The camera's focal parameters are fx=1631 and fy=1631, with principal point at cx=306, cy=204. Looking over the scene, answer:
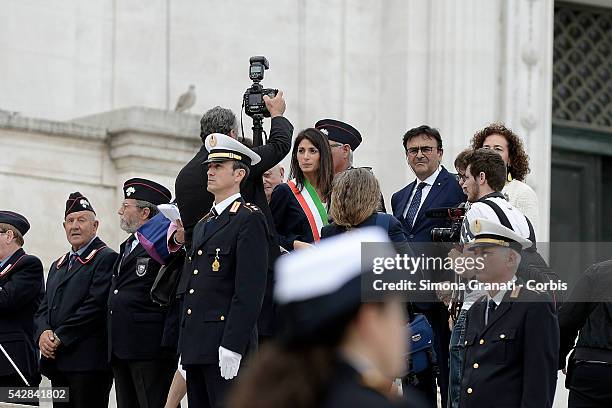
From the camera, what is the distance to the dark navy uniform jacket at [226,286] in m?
7.57

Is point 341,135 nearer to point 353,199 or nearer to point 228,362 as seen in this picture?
point 353,199

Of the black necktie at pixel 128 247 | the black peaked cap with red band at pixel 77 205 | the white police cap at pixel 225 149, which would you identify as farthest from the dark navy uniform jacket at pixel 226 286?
the black peaked cap with red band at pixel 77 205

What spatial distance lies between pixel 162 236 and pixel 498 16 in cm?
737

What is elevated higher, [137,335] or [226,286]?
[226,286]

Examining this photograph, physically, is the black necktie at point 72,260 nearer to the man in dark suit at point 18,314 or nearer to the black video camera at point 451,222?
the man in dark suit at point 18,314

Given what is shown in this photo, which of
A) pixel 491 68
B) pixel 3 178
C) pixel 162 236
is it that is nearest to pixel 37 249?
pixel 3 178

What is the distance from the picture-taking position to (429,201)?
28.7 ft

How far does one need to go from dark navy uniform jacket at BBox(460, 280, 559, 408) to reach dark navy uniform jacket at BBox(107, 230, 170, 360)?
2.22 m

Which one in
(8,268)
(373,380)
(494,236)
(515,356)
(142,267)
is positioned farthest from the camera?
(8,268)

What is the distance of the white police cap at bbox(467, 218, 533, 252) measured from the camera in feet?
23.8

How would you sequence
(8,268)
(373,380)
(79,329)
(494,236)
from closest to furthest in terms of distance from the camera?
(373,380) → (494,236) → (79,329) → (8,268)

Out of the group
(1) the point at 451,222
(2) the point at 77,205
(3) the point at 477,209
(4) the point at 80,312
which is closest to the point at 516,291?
(3) the point at 477,209

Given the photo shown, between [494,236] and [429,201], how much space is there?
1496 mm

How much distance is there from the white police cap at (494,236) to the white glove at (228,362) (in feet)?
3.94
